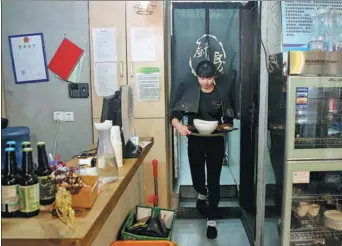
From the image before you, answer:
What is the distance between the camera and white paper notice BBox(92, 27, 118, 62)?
291 cm

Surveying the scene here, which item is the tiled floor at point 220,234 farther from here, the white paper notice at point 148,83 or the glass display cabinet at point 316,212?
the white paper notice at point 148,83

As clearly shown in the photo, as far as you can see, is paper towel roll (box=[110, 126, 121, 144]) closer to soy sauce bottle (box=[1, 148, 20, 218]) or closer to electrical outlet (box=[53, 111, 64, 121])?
soy sauce bottle (box=[1, 148, 20, 218])

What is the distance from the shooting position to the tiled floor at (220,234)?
2.64 meters

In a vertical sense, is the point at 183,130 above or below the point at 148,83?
below

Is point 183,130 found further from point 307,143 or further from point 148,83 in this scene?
point 307,143

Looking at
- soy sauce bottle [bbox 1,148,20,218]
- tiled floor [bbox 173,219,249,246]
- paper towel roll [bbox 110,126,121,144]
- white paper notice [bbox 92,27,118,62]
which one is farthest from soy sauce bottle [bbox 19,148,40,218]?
tiled floor [bbox 173,219,249,246]

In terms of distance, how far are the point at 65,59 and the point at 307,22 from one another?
6.83 ft

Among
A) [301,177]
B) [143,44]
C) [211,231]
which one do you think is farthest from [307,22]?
[211,231]

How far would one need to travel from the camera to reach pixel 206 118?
2.96 m

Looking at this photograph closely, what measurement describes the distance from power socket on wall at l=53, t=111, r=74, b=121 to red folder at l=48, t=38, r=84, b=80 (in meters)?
0.32

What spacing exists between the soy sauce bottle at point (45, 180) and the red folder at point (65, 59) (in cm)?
191

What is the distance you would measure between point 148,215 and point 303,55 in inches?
57.5

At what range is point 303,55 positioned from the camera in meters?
2.18

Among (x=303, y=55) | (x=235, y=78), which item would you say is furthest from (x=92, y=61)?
(x=303, y=55)
